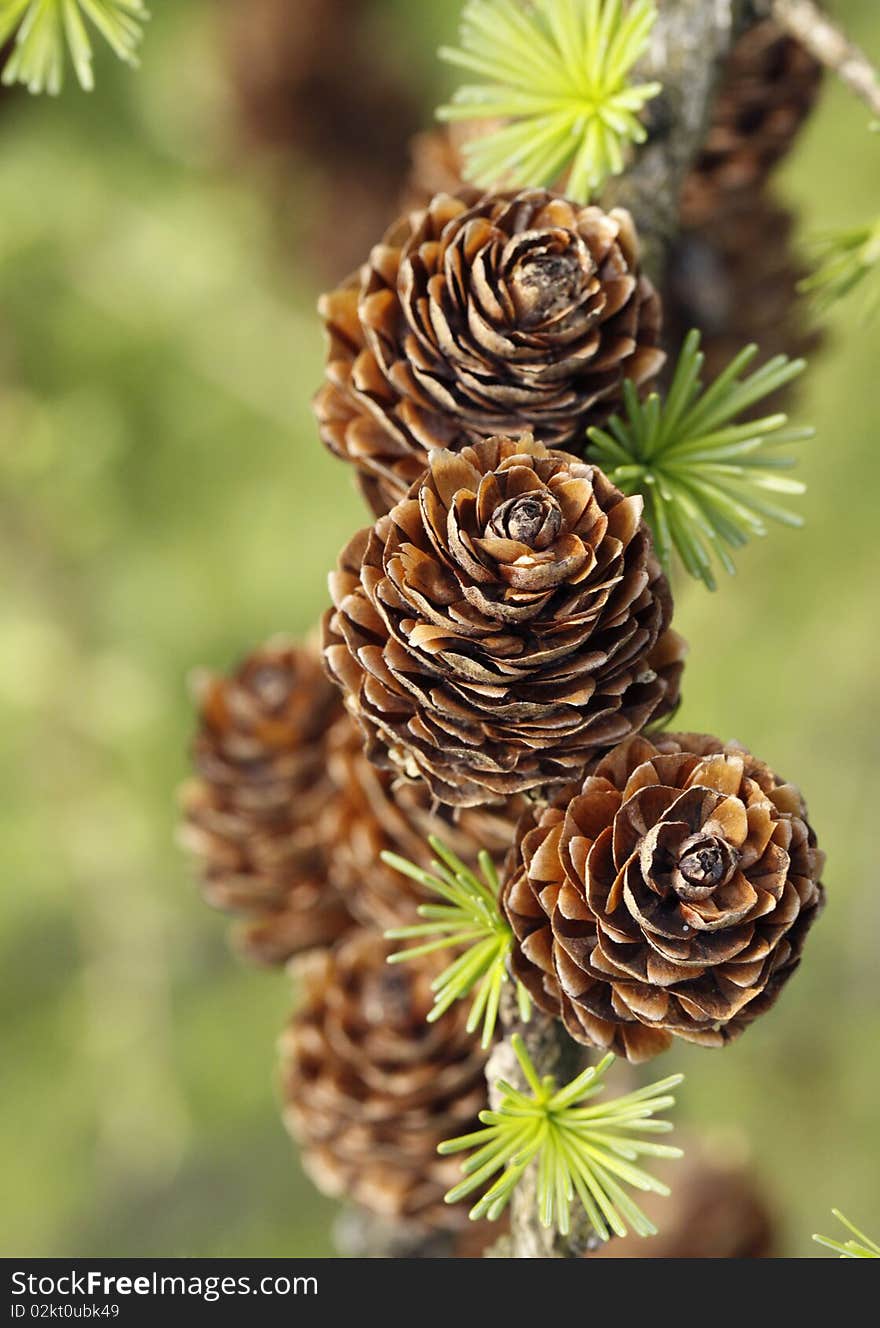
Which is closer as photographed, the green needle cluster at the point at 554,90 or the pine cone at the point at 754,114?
the green needle cluster at the point at 554,90

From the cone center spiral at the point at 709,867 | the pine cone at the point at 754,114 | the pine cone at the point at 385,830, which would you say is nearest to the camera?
the cone center spiral at the point at 709,867

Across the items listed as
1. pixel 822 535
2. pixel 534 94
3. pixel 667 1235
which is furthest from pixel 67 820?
pixel 534 94

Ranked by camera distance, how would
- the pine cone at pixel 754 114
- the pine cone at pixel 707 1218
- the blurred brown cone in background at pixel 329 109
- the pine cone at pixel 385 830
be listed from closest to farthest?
the pine cone at pixel 385 830
the pine cone at pixel 754 114
the pine cone at pixel 707 1218
the blurred brown cone in background at pixel 329 109

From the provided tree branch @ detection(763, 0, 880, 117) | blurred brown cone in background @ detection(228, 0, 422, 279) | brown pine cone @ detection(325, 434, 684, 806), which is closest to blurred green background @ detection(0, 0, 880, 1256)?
blurred brown cone in background @ detection(228, 0, 422, 279)

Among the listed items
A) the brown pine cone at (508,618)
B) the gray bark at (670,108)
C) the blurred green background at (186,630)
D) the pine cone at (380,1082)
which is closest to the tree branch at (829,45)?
the gray bark at (670,108)

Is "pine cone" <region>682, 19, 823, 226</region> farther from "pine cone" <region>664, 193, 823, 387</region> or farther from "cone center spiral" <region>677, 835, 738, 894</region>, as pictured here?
"cone center spiral" <region>677, 835, 738, 894</region>

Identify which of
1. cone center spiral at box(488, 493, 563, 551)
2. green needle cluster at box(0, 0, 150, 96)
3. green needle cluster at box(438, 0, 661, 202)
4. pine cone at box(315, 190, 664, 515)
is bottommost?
cone center spiral at box(488, 493, 563, 551)

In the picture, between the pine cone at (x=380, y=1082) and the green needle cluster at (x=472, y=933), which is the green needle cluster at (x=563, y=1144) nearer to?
the green needle cluster at (x=472, y=933)
